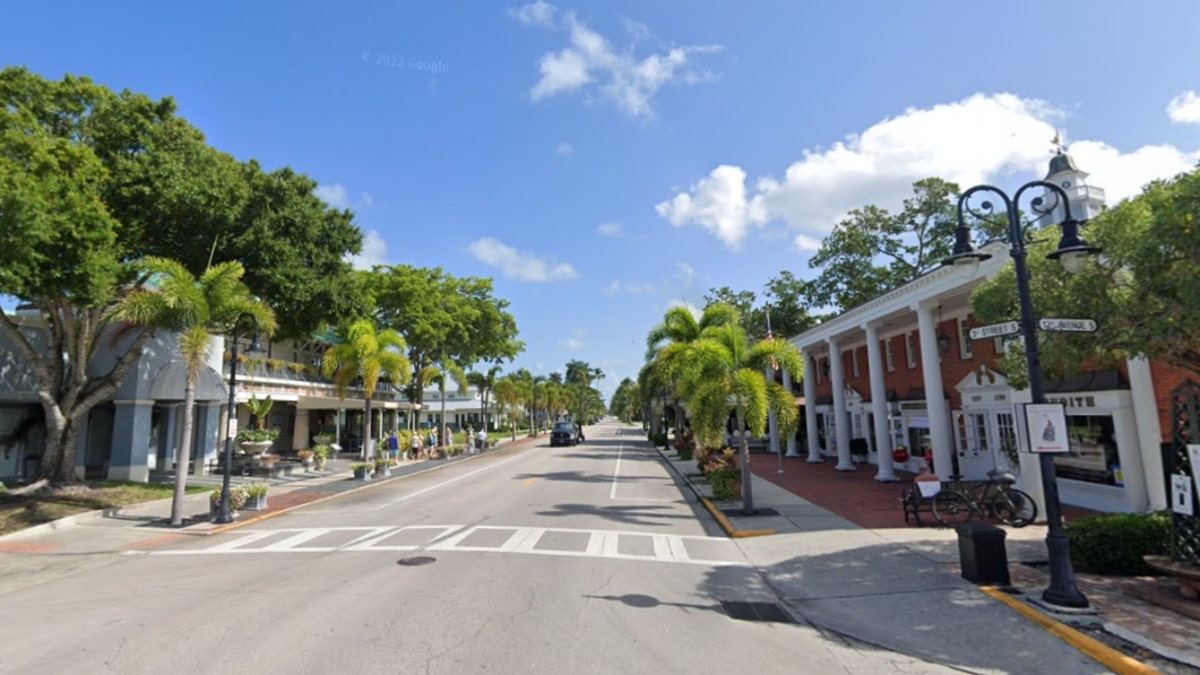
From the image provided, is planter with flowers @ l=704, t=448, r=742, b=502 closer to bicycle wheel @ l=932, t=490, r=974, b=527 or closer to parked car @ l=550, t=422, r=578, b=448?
bicycle wheel @ l=932, t=490, r=974, b=527

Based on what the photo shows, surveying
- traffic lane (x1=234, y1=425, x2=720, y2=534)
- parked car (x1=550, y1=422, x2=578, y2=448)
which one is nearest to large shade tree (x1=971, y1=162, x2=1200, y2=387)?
traffic lane (x1=234, y1=425, x2=720, y2=534)

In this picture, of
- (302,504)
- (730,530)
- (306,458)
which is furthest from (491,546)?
(306,458)

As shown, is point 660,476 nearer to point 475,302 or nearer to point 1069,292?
point 1069,292

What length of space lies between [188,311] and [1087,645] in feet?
61.3

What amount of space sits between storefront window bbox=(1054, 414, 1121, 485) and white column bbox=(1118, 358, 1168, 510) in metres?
1.01

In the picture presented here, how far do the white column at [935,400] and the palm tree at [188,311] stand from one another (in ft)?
62.1

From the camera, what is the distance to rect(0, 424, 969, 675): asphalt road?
6168 mm

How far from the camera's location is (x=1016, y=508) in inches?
504

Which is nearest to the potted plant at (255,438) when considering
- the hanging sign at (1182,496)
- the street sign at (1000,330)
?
the street sign at (1000,330)

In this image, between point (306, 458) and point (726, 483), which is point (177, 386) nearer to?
point (306, 458)

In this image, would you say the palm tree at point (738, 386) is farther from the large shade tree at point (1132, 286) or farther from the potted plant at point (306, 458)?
the potted plant at point (306, 458)

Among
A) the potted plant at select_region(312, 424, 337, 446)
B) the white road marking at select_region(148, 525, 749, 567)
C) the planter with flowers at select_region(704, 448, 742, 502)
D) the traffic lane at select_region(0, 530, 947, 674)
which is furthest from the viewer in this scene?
the potted plant at select_region(312, 424, 337, 446)

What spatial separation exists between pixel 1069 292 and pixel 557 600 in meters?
8.74

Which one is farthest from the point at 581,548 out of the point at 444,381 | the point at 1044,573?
the point at 444,381
